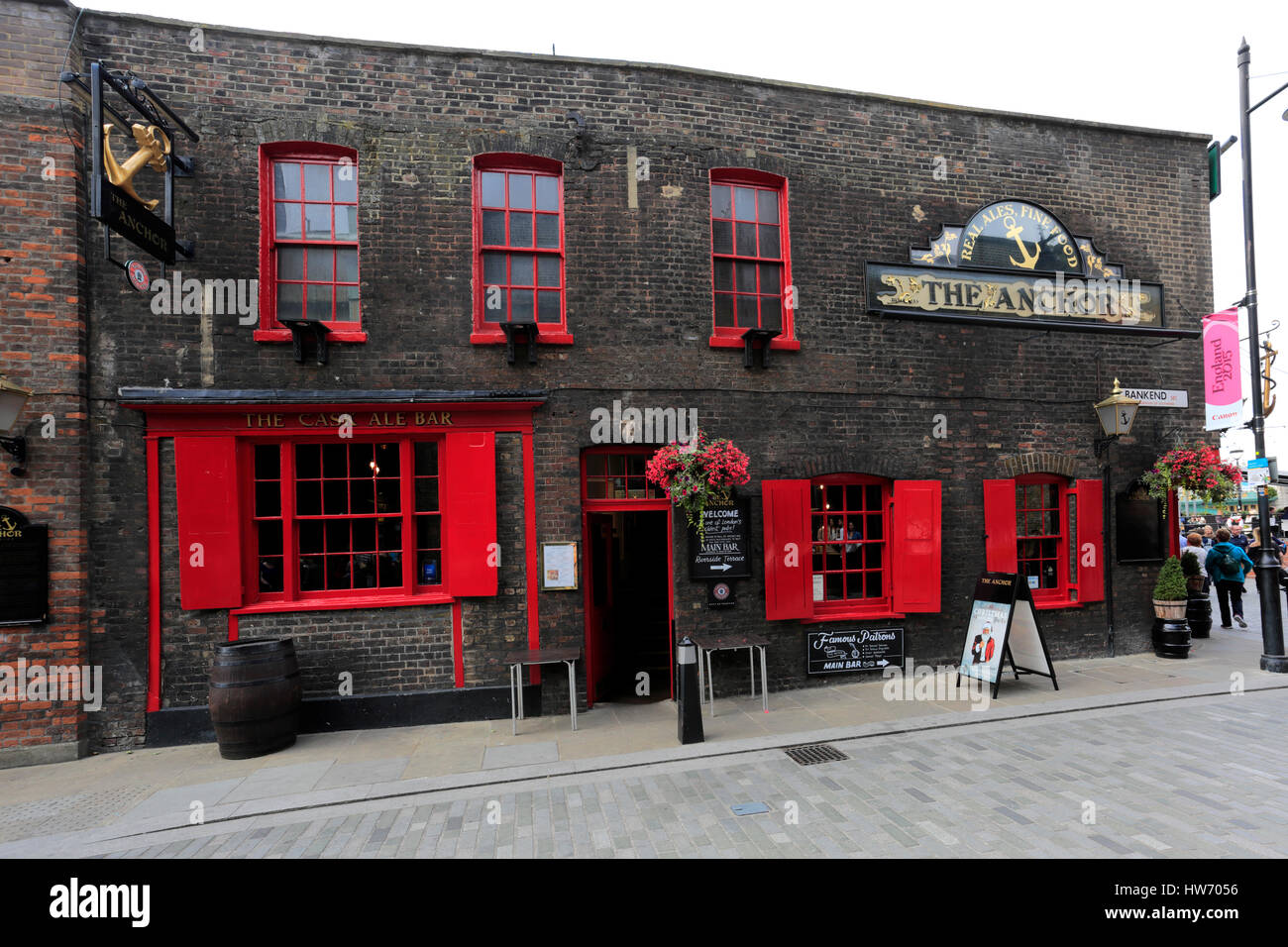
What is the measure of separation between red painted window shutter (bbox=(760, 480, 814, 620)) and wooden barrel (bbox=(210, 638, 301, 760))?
5569 mm

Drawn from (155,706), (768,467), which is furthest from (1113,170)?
(155,706)

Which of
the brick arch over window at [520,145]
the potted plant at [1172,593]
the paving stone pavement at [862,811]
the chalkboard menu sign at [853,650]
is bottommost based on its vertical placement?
the paving stone pavement at [862,811]

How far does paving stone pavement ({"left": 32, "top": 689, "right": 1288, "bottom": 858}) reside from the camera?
4109 millimetres

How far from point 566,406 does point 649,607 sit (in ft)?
11.9

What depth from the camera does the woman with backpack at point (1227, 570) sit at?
1107cm

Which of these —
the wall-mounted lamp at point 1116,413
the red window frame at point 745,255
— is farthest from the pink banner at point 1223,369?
the red window frame at point 745,255

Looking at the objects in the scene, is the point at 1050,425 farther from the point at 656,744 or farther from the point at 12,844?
the point at 12,844

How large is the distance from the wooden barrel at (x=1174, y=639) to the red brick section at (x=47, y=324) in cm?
1382

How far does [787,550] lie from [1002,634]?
9.01ft

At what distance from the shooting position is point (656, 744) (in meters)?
6.11

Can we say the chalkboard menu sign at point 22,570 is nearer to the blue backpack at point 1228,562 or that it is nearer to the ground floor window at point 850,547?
the ground floor window at point 850,547

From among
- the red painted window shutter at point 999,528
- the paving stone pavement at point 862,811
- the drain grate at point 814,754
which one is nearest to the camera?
the paving stone pavement at point 862,811

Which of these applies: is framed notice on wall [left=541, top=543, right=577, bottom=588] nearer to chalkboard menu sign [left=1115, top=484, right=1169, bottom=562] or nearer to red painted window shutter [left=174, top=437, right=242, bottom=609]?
red painted window shutter [left=174, top=437, right=242, bottom=609]

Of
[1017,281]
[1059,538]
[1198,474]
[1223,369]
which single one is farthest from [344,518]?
[1223,369]
